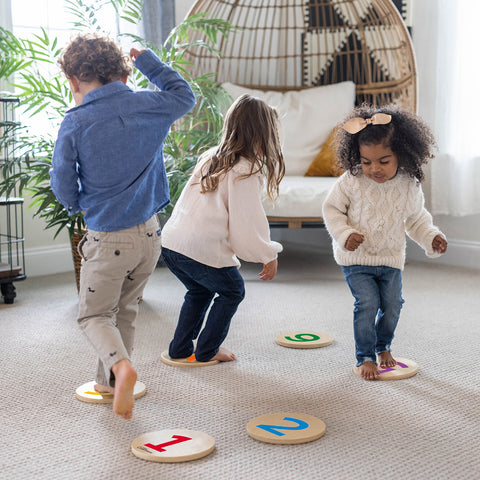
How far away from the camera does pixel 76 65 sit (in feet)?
4.62

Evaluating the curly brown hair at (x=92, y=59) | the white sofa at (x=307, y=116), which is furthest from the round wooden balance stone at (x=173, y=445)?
the white sofa at (x=307, y=116)

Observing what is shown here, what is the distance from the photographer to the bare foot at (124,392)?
4.43ft

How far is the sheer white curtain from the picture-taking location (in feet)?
11.0

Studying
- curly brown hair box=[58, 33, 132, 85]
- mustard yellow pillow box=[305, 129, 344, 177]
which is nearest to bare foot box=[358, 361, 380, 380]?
curly brown hair box=[58, 33, 132, 85]

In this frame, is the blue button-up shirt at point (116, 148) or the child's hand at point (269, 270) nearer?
the blue button-up shirt at point (116, 148)

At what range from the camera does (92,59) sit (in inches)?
55.1

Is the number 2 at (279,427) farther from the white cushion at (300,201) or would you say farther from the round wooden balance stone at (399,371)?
the white cushion at (300,201)

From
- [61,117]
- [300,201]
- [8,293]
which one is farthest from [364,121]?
[8,293]

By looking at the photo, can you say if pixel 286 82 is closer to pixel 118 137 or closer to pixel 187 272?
pixel 187 272

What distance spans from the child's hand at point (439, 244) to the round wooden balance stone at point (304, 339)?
0.47m

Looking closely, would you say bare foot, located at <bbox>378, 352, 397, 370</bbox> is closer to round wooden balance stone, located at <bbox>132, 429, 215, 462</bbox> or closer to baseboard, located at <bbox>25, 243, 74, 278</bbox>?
round wooden balance stone, located at <bbox>132, 429, 215, 462</bbox>

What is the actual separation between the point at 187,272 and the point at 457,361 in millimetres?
834

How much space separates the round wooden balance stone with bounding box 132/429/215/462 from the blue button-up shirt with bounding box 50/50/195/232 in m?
0.46

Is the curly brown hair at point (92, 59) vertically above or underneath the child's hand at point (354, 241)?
above
